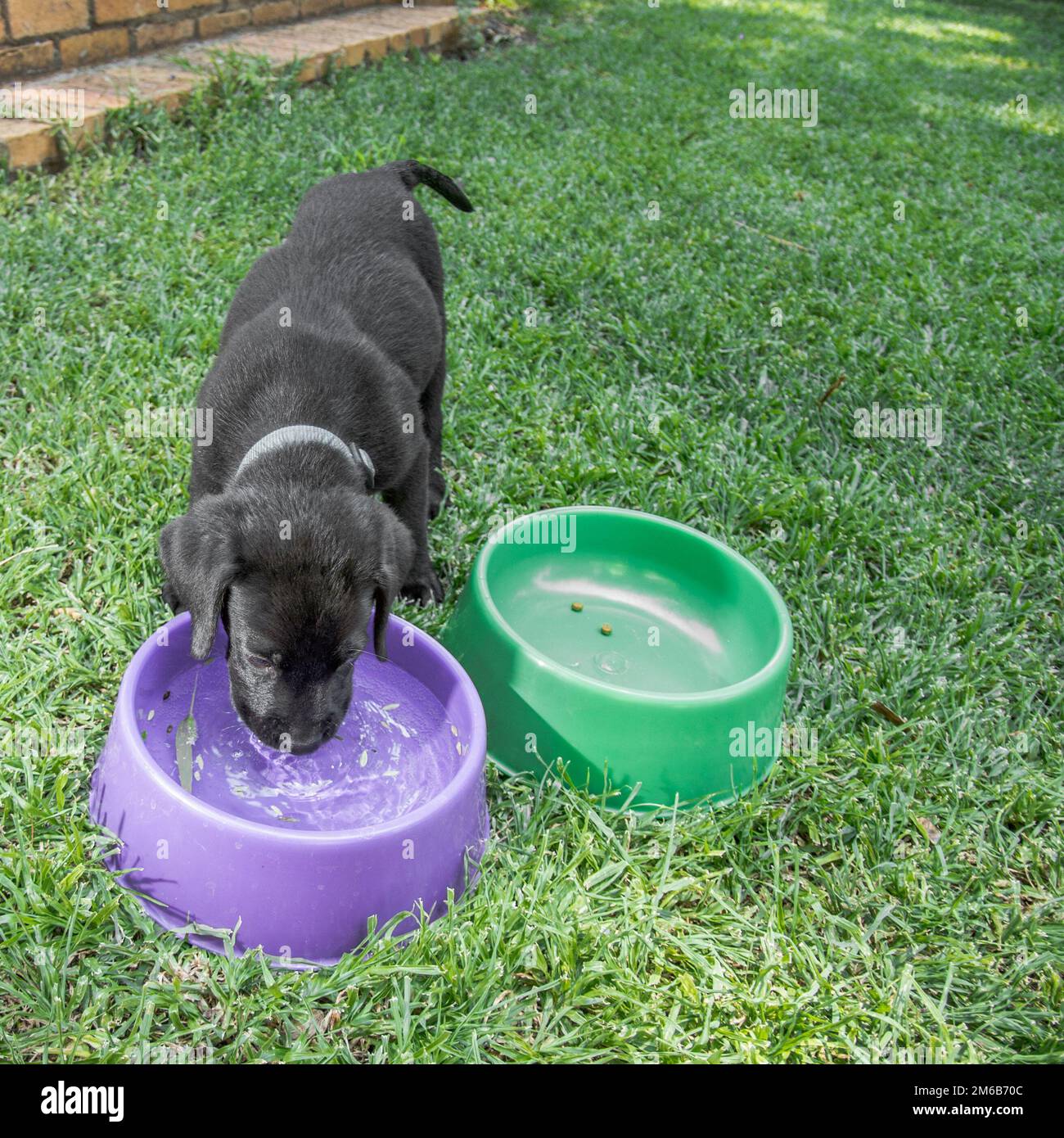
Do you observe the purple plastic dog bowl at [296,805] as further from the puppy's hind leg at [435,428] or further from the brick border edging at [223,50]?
the brick border edging at [223,50]

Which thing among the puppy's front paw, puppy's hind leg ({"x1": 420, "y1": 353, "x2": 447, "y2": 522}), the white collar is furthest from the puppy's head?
puppy's hind leg ({"x1": 420, "y1": 353, "x2": 447, "y2": 522})

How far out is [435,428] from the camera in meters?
3.79

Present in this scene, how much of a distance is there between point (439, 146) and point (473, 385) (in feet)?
8.57

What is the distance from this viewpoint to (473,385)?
430cm


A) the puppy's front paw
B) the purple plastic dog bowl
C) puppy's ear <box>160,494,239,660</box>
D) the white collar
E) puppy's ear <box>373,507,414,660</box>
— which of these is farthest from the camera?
the puppy's front paw

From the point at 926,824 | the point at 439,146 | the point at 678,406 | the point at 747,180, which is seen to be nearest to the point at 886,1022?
the point at 926,824

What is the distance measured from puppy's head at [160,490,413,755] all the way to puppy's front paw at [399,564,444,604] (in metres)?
0.87

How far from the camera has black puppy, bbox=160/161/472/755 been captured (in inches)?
87.4

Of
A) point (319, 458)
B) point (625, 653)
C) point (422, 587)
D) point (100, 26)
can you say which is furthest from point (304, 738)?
point (100, 26)

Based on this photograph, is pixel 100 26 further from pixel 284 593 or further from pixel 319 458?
pixel 284 593

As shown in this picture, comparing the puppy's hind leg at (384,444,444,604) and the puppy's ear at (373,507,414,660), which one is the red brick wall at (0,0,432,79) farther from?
the puppy's ear at (373,507,414,660)

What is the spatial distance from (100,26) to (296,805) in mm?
5009

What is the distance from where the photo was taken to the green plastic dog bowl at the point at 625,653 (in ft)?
8.68

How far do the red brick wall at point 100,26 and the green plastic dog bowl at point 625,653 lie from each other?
13.2 ft
